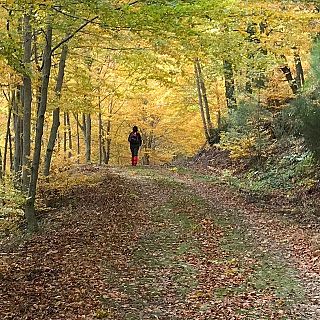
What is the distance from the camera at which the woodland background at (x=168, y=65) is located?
905 centimetres

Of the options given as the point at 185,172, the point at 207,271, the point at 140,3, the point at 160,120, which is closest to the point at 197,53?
the point at 140,3

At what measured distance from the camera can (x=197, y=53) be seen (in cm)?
1062

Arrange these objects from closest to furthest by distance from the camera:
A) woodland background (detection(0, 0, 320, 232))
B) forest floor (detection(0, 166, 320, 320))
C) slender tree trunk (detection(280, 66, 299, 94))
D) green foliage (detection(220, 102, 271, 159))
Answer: forest floor (detection(0, 166, 320, 320))
woodland background (detection(0, 0, 320, 232))
green foliage (detection(220, 102, 271, 159))
slender tree trunk (detection(280, 66, 299, 94))

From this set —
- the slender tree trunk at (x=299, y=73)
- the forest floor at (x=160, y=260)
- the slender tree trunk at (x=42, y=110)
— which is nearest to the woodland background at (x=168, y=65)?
the slender tree trunk at (x=42, y=110)

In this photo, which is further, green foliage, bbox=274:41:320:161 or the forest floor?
green foliage, bbox=274:41:320:161

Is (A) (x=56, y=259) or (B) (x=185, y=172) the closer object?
(A) (x=56, y=259)

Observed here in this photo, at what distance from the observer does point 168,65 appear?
12844 millimetres

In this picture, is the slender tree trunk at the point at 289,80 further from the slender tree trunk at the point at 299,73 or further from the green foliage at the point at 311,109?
the green foliage at the point at 311,109

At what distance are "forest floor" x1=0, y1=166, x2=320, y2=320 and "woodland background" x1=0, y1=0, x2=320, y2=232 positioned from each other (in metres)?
1.44

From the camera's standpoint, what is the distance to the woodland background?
29.7 ft

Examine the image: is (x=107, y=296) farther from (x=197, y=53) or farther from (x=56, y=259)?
(x=197, y=53)

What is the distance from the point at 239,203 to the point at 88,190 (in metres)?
4.91

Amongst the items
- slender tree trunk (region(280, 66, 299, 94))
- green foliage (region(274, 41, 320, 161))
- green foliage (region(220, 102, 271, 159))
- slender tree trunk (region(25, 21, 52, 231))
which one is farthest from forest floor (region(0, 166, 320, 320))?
slender tree trunk (region(280, 66, 299, 94))

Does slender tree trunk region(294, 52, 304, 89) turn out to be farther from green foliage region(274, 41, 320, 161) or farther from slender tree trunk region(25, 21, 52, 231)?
slender tree trunk region(25, 21, 52, 231)
